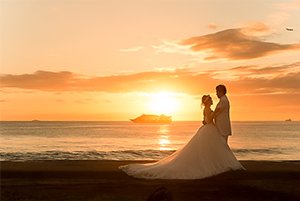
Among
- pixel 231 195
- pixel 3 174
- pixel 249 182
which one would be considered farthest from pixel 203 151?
pixel 3 174

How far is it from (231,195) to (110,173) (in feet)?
17.3

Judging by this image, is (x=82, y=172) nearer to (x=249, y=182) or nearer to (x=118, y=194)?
(x=118, y=194)

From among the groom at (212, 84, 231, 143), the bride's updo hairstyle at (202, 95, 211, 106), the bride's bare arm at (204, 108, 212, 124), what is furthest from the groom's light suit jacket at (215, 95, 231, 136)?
the bride's updo hairstyle at (202, 95, 211, 106)

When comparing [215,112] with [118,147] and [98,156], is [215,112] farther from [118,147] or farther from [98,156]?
[118,147]

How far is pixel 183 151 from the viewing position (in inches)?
481

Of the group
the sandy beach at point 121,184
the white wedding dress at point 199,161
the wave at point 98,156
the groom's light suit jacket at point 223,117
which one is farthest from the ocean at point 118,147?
the groom's light suit jacket at point 223,117

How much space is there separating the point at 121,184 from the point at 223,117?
4246 mm

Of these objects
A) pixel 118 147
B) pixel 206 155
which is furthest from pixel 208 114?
pixel 118 147

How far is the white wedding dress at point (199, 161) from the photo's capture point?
37.0 ft

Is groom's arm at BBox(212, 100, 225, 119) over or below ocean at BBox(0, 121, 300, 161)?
over

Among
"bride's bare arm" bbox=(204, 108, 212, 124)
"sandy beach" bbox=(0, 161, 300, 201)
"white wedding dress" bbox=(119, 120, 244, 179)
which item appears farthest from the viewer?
"bride's bare arm" bbox=(204, 108, 212, 124)

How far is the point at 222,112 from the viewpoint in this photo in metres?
11.6

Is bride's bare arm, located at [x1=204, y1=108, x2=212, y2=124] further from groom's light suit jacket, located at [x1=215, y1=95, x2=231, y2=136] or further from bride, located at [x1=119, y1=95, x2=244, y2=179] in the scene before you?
groom's light suit jacket, located at [x1=215, y1=95, x2=231, y2=136]

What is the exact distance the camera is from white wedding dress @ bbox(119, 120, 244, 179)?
37.0ft
